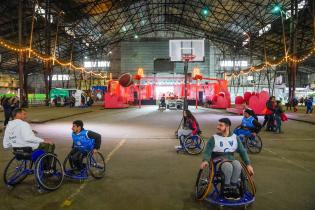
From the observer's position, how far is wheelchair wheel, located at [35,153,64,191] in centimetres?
544

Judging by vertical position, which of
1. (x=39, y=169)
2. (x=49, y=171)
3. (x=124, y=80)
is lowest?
(x=49, y=171)

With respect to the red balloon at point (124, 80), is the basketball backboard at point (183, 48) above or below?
above

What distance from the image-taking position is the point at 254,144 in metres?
9.20

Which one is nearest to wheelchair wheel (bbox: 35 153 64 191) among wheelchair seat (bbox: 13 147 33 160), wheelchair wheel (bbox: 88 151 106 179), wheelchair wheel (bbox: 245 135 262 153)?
wheelchair seat (bbox: 13 147 33 160)

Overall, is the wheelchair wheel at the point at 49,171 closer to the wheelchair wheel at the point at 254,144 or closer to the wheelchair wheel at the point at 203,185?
the wheelchair wheel at the point at 203,185

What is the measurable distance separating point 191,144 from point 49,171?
4.40 m

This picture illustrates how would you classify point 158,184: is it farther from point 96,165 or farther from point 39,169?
point 39,169

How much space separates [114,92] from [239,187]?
32.8 metres

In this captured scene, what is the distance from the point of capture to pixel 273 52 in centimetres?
4953

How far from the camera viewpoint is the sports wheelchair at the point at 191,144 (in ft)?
29.6

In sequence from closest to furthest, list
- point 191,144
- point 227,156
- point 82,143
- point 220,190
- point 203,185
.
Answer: point 220,190 → point 227,156 → point 203,185 → point 82,143 → point 191,144

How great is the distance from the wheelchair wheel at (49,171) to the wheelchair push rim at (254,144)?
5.30m

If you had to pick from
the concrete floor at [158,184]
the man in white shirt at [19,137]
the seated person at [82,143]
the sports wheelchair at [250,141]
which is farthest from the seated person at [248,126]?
the man in white shirt at [19,137]

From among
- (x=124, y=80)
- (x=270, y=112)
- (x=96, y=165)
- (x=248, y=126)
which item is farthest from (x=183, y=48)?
(x=96, y=165)
